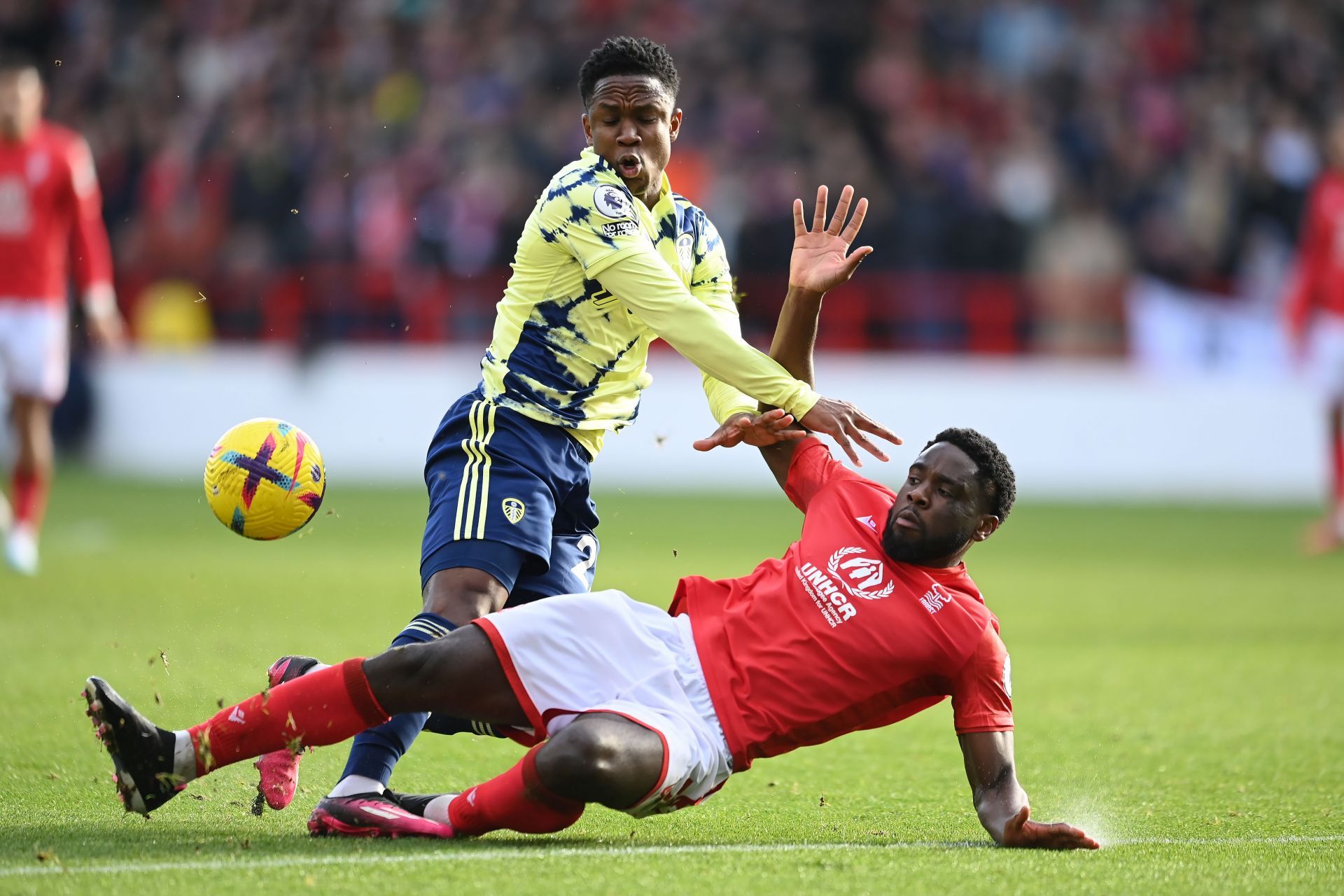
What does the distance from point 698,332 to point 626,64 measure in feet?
2.87

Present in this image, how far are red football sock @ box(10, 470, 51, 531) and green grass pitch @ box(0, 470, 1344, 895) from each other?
1.33 feet

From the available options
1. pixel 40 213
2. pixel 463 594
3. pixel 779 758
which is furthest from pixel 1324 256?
pixel 463 594

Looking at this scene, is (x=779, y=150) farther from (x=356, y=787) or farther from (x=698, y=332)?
(x=356, y=787)

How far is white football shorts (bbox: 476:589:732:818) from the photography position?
423 centimetres

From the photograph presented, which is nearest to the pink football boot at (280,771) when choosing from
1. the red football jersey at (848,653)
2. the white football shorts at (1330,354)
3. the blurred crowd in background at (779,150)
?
the red football jersey at (848,653)

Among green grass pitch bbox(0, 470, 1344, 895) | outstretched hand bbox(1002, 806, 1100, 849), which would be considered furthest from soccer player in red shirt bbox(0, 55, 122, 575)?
outstretched hand bbox(1002, 806, 1100, 849)

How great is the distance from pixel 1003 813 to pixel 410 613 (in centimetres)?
543

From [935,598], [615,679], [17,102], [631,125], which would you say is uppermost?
[631,125]

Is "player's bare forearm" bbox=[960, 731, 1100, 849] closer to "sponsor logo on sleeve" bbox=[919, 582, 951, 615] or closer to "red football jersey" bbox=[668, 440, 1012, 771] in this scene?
"red football jersey" bbox=[668, 440, 1012, 771]

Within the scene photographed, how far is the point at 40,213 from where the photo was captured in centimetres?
1068

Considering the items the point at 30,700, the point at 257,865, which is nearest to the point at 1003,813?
the point at 257,865

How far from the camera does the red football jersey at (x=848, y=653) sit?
4359 millimetres

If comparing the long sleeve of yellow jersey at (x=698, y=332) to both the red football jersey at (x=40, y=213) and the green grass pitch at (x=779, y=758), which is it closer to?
the green grass pitch at (x=779, y=758)

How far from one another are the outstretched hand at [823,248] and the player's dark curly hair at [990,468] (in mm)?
792
